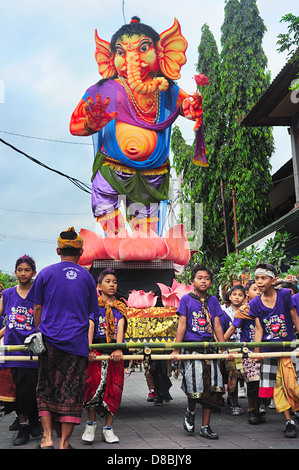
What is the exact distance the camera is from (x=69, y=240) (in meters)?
4.51

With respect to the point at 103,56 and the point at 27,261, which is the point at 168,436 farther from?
the point at 103,56

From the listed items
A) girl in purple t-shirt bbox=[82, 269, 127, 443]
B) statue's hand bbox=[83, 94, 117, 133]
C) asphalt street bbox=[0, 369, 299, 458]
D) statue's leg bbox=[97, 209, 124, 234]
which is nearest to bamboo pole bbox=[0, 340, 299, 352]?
girl in purple t-shirt bbox=[82, 269, 127, 443]

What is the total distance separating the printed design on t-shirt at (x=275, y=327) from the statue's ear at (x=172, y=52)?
5395 millimetres

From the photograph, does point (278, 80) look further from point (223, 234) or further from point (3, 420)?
point (3, 420)

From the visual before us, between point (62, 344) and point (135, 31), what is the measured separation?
6670 millimetres

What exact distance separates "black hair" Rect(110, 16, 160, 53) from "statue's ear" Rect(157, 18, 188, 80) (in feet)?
0.48

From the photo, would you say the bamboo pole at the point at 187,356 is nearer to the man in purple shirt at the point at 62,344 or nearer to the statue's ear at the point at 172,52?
the man in purple shirt at the point at 62,344

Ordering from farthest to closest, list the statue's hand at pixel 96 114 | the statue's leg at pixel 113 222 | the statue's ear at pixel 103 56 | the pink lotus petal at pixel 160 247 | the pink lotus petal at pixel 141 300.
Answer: the statue's ear at pixel 103 56
the statue's leg at pixel 113 222
the statue's hand at pixel 96 114
the pink lotus petal at pixel 160 247
the pink lotus petal at pixel 141 300

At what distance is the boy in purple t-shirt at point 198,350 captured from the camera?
5.03m

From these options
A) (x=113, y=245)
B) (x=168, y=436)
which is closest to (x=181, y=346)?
(x=168, y=436)

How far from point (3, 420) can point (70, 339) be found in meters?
2.95

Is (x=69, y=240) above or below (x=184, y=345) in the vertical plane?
above

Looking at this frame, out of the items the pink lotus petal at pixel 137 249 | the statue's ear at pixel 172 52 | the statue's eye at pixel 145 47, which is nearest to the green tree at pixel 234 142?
the statue's ear at pixel 172 52

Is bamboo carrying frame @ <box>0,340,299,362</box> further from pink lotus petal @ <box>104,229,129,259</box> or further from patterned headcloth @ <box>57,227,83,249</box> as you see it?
pink lotus petal @ <box>104,229,129,259</box>
